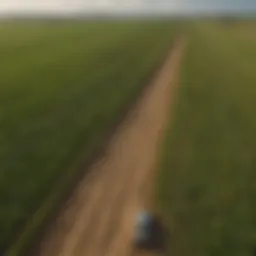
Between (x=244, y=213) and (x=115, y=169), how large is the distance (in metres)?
3.48

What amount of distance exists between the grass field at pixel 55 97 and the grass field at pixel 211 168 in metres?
2.28

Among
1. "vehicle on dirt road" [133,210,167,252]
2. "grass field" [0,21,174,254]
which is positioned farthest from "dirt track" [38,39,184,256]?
"grass field" [0,21,174,254]

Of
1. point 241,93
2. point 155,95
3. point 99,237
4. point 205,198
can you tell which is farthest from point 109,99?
point 99,237

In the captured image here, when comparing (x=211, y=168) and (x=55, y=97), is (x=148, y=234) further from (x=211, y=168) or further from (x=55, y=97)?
(x=55, y=97)

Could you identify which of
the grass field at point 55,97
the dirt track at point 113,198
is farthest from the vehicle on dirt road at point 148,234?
the grass field at point 55,97

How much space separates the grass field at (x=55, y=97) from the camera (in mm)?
11594

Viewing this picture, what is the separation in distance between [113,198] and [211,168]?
2936 millimetres

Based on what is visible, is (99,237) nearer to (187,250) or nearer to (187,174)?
(187,250)

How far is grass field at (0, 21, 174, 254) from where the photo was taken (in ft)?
38.0

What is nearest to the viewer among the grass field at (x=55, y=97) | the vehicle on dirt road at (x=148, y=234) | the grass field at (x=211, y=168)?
the vehicle on dirt road at (x=148, y=234)

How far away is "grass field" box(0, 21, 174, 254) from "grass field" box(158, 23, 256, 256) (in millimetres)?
2276

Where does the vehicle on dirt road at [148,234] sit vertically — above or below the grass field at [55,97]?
below

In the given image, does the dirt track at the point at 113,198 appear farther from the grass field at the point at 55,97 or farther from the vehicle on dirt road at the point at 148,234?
the grass field at the point at 55,97

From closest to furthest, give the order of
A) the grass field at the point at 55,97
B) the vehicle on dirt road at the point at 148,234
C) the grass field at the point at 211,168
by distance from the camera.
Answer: the vehicle on dirt road at the point at 148,234, the grass field at the point at 211,168, the grass field at the point at 55,97
